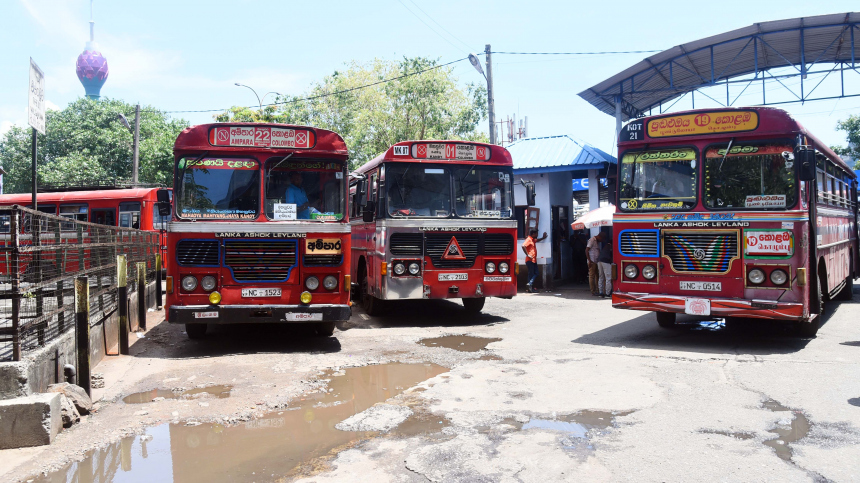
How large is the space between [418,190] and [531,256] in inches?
240

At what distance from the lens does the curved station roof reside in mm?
16250

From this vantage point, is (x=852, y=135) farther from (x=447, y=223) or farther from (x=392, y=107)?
(x=447, y=223)

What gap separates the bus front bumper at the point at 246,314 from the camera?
821cm

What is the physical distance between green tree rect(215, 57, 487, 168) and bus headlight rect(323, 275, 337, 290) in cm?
2445

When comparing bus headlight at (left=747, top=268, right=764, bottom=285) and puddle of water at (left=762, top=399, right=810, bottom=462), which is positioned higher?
bus headlight at (left=747, top=268, right=764, bottom=285)

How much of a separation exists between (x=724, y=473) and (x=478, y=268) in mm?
7229

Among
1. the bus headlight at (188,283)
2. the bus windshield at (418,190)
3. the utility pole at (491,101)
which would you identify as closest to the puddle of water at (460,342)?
the bus windshield at (418,190)

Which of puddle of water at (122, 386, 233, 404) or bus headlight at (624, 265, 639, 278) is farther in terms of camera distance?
bus headlight at (624, 265, 639, 278)

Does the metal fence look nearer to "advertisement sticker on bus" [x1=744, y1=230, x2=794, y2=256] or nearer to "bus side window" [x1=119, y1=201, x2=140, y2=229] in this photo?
"advertisement sticker on bus" [x1=744, y1=230, x2=794, y2=256]

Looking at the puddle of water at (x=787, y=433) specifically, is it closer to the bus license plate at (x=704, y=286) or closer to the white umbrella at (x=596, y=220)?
the bus license plate at (x=704, y=286)

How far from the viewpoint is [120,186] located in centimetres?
2120

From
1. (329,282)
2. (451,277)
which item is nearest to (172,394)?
(329,282)

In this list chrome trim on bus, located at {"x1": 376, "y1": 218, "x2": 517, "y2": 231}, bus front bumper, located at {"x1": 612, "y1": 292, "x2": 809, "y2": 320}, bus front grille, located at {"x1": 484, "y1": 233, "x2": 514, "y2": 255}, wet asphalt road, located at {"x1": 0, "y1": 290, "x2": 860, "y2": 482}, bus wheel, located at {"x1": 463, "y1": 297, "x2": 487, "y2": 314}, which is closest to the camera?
A: wet asphalt road, located at {"x1": 0, "y1": 290, "x2": 860, "y2": 482}

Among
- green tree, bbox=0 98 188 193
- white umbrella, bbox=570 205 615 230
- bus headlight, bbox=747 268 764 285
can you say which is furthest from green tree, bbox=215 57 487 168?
bus headlight, bbox=747 268 764 285
